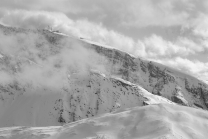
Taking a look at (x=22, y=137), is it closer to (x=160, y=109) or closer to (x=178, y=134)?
(x=160, y=109)

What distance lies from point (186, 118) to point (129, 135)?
22.7 m

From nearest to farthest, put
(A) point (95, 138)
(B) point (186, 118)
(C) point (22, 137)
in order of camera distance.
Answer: (A) point (95, 138)
(B) point (186, 118)
(C) point (22, 137)

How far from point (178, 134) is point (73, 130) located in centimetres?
3858

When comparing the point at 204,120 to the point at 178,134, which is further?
the point at 204,120

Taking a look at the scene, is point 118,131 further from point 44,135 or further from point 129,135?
point 44,135

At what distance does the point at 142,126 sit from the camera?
346 feet

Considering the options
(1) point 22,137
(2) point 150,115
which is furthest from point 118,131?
(1) point 22,137

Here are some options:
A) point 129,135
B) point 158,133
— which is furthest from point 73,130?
point 158,133

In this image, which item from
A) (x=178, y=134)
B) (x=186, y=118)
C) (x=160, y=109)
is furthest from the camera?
(x=160, y=109)

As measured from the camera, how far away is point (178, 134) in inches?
3688

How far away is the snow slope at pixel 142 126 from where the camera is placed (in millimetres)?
97887

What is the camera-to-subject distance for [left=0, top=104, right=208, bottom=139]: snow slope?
9789cm

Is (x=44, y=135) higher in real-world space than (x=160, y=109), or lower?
lower

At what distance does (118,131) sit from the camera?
4158 inches
